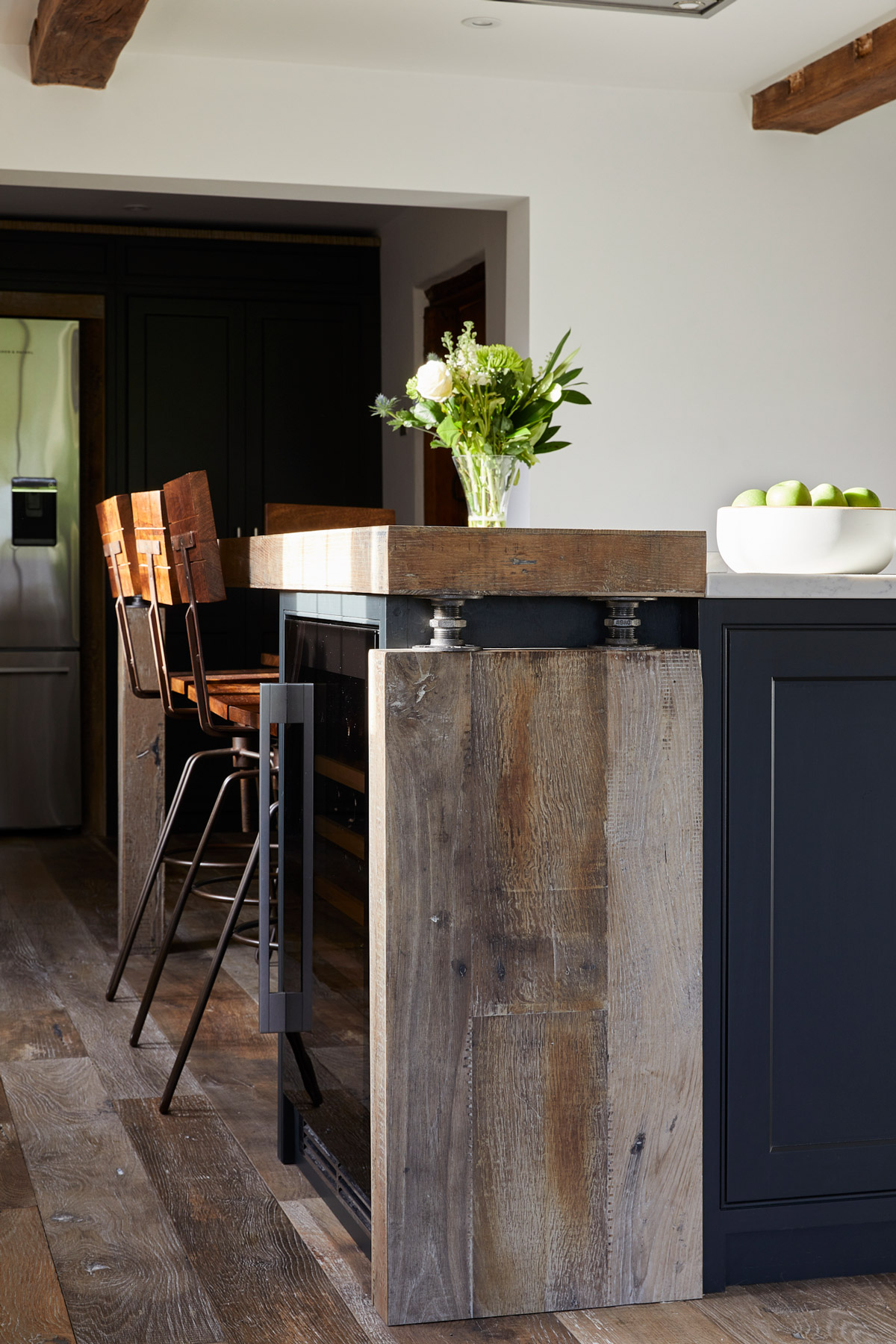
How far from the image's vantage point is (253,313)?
625 cm

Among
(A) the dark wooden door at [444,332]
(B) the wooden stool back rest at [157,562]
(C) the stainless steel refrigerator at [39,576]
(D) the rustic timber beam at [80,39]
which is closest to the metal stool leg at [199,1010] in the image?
(B) the wooden stool back rest at [157,562]

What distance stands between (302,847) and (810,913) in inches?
30.5

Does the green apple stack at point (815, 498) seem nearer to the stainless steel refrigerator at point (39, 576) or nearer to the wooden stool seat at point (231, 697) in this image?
the wooden stool seat at point (231, 697)

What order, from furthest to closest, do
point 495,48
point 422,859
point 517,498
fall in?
point 517,498
point 495,48
point 422,859

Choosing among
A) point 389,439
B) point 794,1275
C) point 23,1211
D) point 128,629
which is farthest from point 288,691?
point 389,439

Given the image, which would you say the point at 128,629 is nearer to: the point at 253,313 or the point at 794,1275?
the point at 794,1275

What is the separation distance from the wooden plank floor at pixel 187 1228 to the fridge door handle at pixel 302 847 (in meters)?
0.32

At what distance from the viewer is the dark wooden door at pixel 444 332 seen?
18.1ft

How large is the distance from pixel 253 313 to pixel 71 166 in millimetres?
2222

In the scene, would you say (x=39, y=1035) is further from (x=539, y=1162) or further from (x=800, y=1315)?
(x=800, y=1315)

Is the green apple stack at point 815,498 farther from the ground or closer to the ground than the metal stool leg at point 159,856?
farther from the ground

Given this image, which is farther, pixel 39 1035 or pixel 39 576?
pixel 39 576

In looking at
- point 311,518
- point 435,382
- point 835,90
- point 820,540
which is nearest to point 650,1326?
point 820,540

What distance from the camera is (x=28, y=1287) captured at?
77.0 inches
